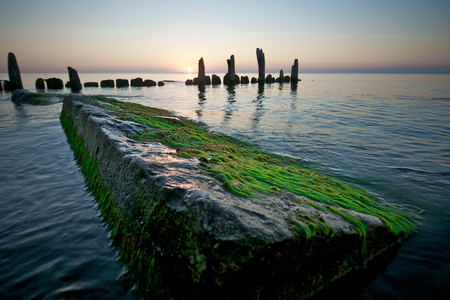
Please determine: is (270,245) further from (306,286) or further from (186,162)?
(186,162)

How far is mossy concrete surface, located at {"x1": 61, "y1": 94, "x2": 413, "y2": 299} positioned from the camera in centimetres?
153

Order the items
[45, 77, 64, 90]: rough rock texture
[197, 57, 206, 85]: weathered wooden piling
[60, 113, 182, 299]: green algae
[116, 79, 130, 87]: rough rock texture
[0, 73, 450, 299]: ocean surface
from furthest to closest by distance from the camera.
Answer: [197, 57, 206, 85]: weathered wooden piling
[116, 79, 130, 87]: rough rock texture
[45, 77, 64, 90]: rough rock texture
[0, 73, 450, 299]: ocean surface
[60, 113, 182, 299]: green algae

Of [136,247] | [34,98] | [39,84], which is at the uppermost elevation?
[39,84]

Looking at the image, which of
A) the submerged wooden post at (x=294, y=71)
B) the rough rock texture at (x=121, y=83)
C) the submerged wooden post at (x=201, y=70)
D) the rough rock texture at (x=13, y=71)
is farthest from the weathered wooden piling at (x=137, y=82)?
the submerged wooden post at (x=294, y=71)

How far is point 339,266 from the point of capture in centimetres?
210

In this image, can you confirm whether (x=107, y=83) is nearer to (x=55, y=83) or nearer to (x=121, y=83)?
(x=121, y=83)

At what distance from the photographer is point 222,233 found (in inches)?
62.3

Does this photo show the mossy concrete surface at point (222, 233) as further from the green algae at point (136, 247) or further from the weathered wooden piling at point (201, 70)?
the weathered wooden piling at point (201, 70)

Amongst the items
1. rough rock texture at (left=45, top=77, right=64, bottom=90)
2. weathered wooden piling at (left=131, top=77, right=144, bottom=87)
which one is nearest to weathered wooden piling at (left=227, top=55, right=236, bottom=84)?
weathered wooden piling at (left=131, top=77, right=144, bottom=87)

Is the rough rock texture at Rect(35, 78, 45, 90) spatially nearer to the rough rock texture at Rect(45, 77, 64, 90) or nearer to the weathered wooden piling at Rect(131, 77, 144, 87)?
the rough rock texture at Rect(45, 77, 64, 90)

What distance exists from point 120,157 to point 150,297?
172 cm

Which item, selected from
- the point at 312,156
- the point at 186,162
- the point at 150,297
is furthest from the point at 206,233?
the point at 312,156

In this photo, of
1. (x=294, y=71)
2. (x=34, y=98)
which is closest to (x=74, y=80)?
(x=34, y=98)

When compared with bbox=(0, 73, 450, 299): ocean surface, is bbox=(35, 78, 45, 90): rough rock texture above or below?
above
